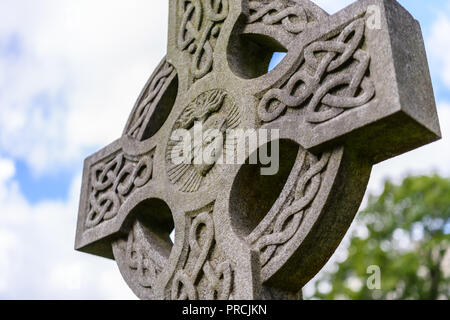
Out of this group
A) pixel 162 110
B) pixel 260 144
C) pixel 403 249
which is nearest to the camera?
pixel 260 144

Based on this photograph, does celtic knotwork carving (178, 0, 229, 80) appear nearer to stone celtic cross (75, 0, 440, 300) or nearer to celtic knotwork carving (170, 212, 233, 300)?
stone celtic cross (75, 0, 440, 300)

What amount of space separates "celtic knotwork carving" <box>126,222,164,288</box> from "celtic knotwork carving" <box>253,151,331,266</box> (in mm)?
825

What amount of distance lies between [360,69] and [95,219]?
2.20 meters

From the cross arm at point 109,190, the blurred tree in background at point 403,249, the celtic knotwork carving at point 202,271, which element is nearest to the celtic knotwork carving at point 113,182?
the cross arm at point 109,190

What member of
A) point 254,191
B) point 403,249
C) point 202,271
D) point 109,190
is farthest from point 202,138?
point 403,249

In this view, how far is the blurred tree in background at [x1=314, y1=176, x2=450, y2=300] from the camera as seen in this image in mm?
11102

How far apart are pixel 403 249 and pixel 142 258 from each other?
978cm

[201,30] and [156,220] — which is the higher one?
[201,30]

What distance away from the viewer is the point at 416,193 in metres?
12.5

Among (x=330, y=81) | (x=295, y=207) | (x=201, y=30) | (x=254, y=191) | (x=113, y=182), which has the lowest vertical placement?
(x=295, y=207)

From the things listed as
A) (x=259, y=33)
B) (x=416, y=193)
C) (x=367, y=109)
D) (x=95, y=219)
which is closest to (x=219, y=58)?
(x=259, y=33)

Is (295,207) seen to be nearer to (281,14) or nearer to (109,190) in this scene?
(281,14)

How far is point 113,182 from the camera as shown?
3.76 m
